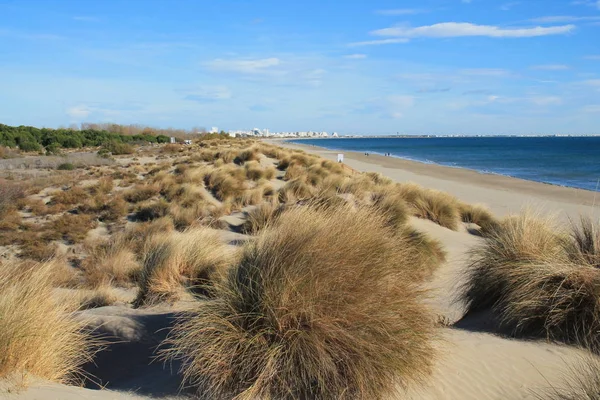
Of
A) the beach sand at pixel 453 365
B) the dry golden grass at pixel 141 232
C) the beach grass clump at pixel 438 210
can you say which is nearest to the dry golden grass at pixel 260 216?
the dry golden grass at pixel 141 232

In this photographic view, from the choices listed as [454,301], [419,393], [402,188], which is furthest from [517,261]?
[402,188]

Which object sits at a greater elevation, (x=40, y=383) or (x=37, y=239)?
(x=40, y=383)

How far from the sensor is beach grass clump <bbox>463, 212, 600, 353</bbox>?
581cm

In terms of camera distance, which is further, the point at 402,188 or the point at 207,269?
the point at 402,188

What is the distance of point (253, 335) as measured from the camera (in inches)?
185

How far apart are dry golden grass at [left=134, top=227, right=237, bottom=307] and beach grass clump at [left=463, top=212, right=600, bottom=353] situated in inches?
151

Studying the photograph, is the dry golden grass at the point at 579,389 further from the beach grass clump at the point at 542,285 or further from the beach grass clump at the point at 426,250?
the beach grass clump at the point at 426,250

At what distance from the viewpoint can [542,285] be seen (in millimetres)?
6117

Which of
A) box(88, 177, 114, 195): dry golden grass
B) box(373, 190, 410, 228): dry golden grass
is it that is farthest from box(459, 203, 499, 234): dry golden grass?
box(88, 177, 114, 195): dry golden grass

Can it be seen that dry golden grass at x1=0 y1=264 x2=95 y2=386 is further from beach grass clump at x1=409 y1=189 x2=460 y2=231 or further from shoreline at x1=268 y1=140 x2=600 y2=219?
shoreline at x1=268 y1=140 x2=600 y2=219

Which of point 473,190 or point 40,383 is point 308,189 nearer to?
point 473,190

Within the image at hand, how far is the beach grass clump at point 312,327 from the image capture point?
4.45 meters

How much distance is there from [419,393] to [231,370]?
5.79 feet

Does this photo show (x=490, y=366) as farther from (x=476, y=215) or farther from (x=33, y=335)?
(x=476, y=215)
